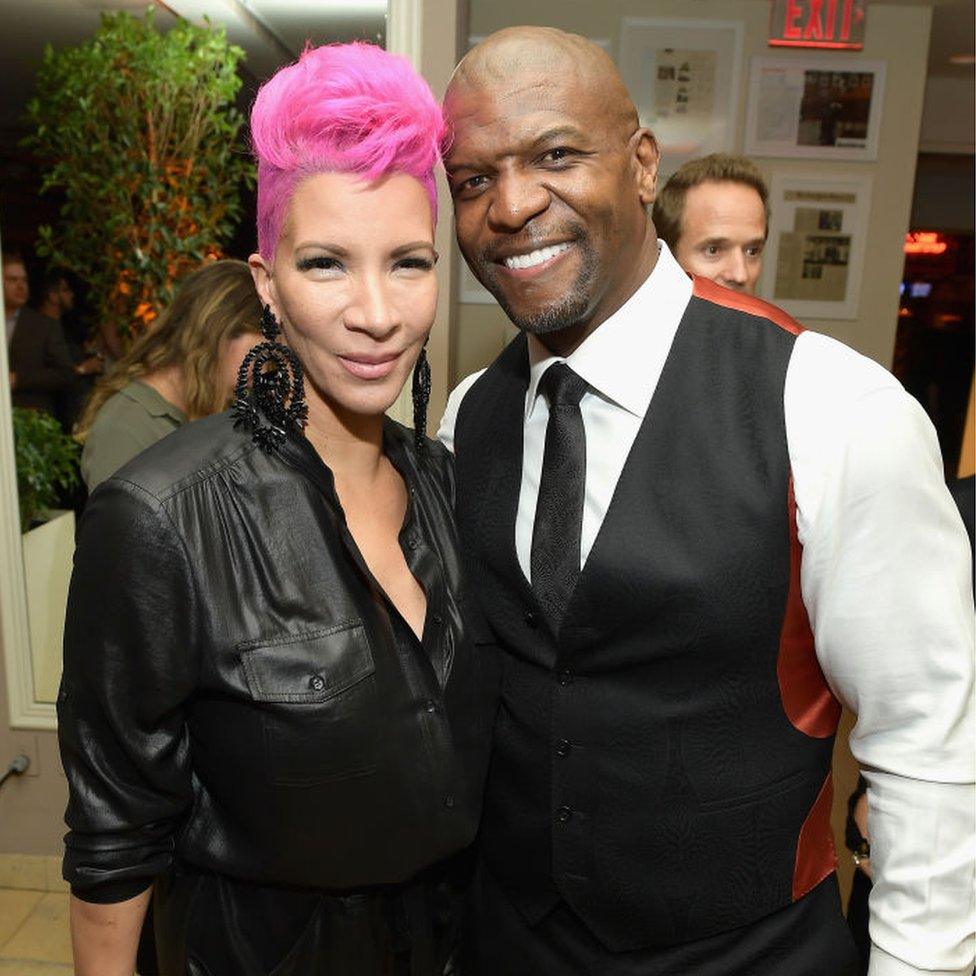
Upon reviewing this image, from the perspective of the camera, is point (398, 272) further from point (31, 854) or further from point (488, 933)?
point (31, 854)

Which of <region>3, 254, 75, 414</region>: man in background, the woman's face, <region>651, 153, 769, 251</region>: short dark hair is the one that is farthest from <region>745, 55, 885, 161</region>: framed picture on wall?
<region>3, 254, 75, 414</region>: man in background

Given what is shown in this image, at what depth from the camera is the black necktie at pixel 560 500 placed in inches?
43.9

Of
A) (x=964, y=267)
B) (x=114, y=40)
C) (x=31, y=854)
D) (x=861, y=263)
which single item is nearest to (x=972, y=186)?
(x=964, y=267)

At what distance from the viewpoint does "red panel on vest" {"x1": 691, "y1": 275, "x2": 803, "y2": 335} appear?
43.8 inches

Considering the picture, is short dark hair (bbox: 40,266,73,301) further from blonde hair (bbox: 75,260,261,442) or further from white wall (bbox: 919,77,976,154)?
white wall (bbox: 919,77,976,154)

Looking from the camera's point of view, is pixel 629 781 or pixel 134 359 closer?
pixel 629 781

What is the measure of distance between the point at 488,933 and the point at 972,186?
5502 millimetres

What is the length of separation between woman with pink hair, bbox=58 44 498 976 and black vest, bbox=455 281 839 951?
0.11 metres

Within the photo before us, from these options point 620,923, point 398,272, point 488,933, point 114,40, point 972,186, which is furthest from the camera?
point 972,186

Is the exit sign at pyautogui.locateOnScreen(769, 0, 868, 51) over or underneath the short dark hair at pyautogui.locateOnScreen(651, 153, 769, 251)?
over

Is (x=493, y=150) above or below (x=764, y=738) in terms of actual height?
above

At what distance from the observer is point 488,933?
1311 millimetres

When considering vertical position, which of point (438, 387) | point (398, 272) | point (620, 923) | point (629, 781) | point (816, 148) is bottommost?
point (620, 923)

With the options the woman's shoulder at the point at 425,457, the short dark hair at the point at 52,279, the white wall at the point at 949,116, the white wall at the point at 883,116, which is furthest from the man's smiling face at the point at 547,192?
the white wall at the point at 949,116
